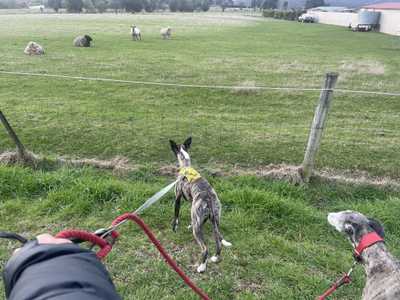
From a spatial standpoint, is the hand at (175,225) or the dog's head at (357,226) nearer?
the dog's head at (357,226)

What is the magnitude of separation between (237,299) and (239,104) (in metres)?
6.99

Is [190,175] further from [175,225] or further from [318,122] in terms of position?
[318,122]

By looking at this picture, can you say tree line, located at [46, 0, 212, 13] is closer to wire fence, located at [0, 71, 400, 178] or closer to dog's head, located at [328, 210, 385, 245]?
wire fence, located at [0, 71, 400, 178]

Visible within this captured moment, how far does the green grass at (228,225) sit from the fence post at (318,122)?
1.01 ft

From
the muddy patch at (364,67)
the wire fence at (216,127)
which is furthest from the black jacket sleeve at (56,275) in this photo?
the muddy patch at (364,67)

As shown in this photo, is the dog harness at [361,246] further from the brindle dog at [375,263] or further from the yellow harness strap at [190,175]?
the yellow harness strap at [190,175]

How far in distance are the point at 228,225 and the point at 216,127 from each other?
3.66m

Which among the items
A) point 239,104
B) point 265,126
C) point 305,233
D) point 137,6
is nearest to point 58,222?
point 305,233

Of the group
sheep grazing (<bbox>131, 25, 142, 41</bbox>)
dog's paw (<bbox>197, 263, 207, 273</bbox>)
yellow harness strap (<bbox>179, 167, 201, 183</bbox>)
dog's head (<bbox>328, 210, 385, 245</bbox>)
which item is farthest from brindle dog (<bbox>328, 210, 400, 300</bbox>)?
sheep grazing (<bbox>131, 25, 142, 41</bbox>)

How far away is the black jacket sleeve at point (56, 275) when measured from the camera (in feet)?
3.59

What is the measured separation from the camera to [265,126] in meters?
8.15

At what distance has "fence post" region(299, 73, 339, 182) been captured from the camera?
516 cm

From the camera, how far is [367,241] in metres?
3.18

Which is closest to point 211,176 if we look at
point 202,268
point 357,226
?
point 202,268
